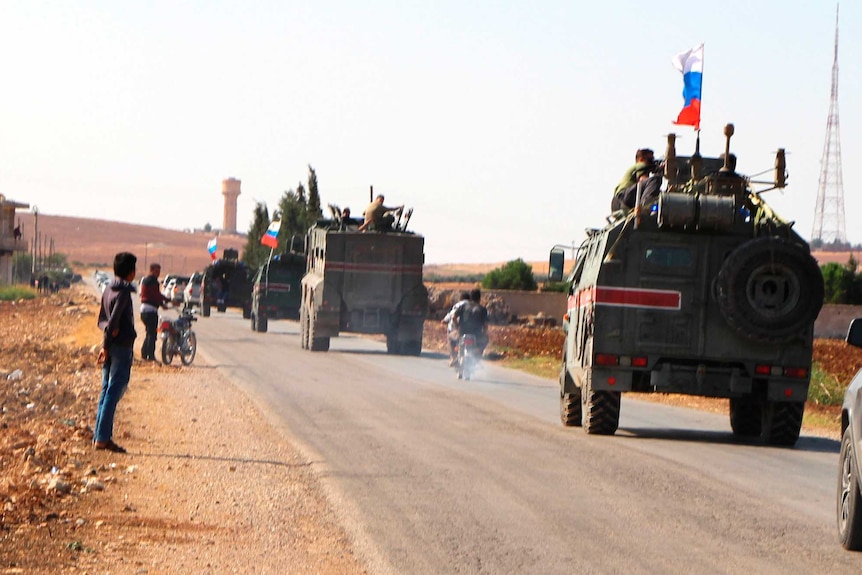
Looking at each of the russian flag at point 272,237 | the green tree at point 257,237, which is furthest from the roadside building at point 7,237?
the russian flag at point 272,237

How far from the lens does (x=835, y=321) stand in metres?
54.2

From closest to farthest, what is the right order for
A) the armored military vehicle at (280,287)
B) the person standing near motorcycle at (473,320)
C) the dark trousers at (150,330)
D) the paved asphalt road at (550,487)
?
the paved asphalt road at (550,487)
the dark trousers at (150,330)
the person standing near motorcycle at (473,320)
the armored military vehicle at (280,287)

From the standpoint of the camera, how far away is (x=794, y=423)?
15469mm

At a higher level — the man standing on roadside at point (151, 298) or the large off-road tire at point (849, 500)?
the man standing on roadside at point (151, 298)

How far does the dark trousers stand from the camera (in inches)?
964

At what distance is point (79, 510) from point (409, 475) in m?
3.08

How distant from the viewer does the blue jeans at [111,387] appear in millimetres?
12586

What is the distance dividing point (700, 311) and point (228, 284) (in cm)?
3952

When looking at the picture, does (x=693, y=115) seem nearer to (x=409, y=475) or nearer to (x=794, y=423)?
(x=794, y=423)

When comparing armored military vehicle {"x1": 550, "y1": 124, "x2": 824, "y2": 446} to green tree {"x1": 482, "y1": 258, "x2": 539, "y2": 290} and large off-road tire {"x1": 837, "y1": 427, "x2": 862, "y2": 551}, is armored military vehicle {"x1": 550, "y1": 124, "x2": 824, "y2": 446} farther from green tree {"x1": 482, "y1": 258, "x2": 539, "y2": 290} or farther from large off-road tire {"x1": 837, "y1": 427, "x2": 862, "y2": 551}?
green tree {"x1": 482, "y1": 258, "x2": 539, "y2": 290}

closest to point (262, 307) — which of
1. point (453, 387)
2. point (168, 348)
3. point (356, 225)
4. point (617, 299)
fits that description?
point (356, 225)

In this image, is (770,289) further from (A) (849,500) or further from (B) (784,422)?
(A) (849,500)

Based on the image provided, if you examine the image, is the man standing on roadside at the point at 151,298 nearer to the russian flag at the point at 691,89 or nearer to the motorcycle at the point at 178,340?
the motorcycle at the point at 178,340

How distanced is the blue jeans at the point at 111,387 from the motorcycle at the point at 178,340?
12.6m
